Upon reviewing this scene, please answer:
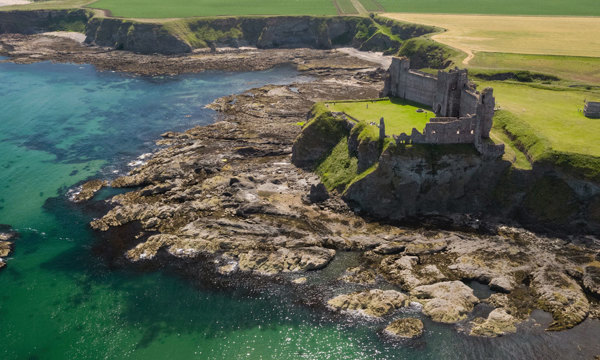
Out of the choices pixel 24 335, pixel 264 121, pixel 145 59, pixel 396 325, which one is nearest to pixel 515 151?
pixel 396 325

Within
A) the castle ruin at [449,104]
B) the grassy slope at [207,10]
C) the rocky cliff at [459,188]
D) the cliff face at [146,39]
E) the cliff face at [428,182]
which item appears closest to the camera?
the rocky cliff at [459,188]

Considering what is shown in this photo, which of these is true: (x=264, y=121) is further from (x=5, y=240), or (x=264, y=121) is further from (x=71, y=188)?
(x=5, y=240)

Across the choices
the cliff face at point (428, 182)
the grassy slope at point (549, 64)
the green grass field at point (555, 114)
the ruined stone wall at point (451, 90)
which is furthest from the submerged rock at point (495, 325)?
the grassy slope at point (549, 64)

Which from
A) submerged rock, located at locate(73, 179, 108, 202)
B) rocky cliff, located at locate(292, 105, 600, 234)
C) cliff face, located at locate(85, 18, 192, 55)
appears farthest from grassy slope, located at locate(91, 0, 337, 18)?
rocky cliff, located at locate(292, 105, 600, 234)

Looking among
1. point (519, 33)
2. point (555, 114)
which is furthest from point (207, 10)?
point (555, 114)

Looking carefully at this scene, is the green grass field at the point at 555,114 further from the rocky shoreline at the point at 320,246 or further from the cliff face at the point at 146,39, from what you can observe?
the cliff face at the point at 146,39

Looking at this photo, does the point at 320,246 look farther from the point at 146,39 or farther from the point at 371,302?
the point at 146,39
